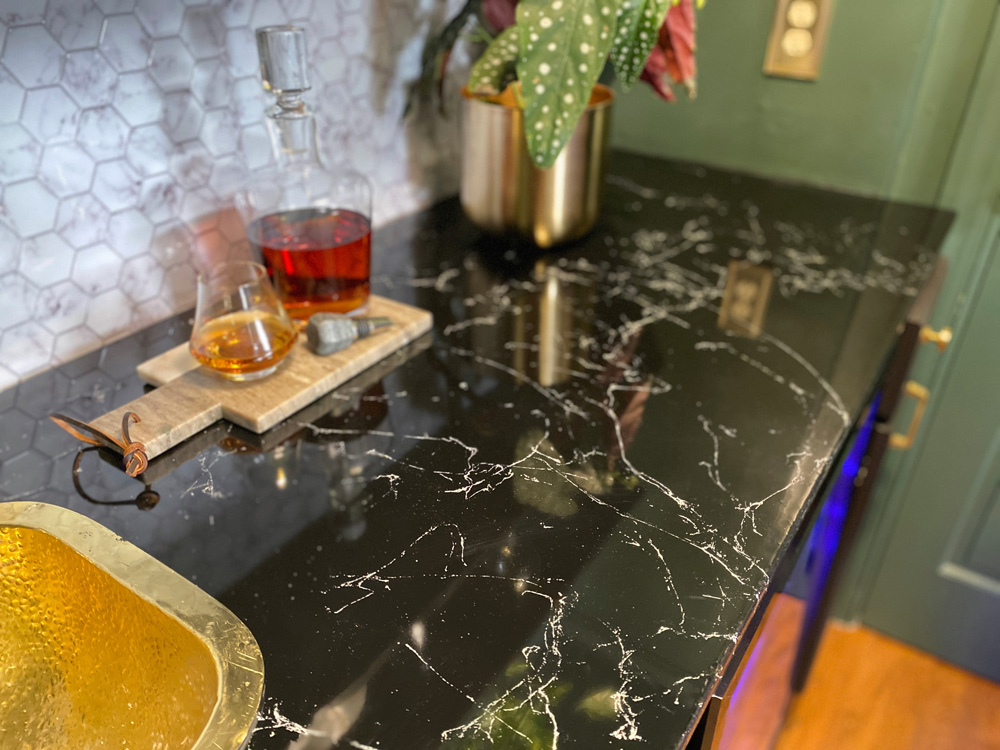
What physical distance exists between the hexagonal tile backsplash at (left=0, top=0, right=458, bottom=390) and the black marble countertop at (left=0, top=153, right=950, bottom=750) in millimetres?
69

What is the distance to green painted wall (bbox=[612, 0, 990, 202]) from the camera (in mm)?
1293

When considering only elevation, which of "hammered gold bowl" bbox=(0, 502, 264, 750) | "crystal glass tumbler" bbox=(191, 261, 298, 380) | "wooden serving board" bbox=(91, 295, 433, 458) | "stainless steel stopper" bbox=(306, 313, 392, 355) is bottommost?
"hammered gold bowl" bbox=(0, 502, 264, 750)

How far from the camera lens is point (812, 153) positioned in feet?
4.78

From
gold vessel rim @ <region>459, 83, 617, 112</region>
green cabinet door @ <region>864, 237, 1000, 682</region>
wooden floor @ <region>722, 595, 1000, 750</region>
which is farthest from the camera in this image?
wooden floor @ <region>722, 595, 1000, 750</region>

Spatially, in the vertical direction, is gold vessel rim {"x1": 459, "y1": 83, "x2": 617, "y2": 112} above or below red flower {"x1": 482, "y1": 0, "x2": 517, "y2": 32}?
below

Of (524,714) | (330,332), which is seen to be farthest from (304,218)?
(524,714)

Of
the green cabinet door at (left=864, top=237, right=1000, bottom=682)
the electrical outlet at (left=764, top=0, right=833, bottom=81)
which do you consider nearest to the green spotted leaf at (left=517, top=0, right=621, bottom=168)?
the electrical outlet at (left=764, top=0, right=833, bottom=81)

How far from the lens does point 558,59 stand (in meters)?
0.92

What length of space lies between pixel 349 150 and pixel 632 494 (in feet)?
2.52

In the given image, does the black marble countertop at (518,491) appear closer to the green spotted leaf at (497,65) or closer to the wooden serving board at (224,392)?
the wooden serving board at (224,392)

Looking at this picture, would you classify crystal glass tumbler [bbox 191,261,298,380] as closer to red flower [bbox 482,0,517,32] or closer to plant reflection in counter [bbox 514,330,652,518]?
plant reflection in counter [bbox 514,330,652,518]

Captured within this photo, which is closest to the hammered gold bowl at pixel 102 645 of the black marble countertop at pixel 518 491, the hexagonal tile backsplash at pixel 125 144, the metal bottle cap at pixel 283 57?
the black marble countertop at pixel 518 491

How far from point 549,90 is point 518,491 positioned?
0.50 meters

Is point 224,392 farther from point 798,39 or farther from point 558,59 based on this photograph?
point 798,39
